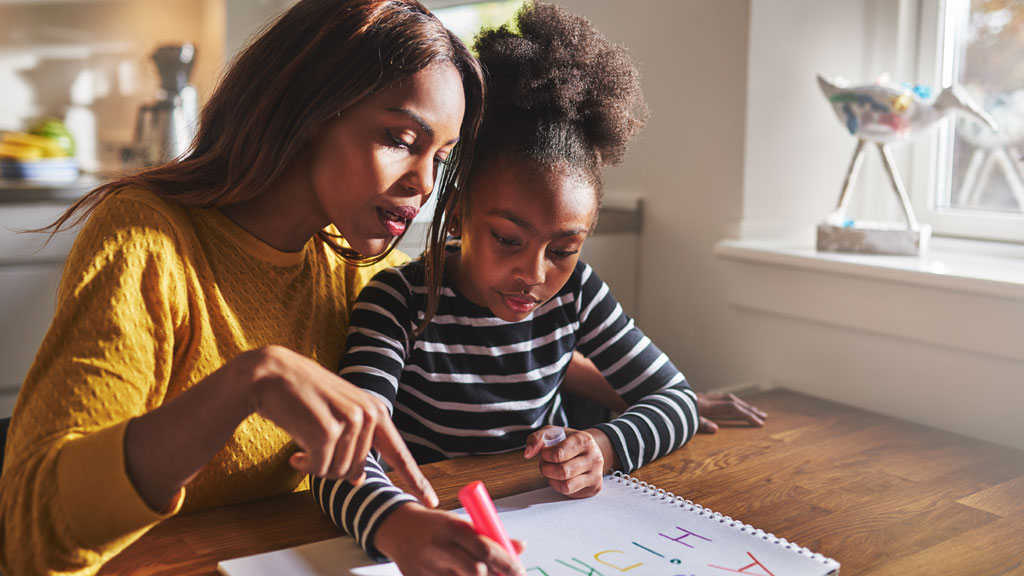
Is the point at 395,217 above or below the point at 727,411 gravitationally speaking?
above

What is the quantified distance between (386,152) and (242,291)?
0.75 feet

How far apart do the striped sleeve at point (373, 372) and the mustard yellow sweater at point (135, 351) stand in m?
0.06

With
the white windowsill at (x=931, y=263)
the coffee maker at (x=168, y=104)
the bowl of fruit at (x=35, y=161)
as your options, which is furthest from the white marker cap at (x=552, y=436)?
the coffee maker at (x=168, y=104)

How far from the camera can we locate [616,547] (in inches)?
31.3

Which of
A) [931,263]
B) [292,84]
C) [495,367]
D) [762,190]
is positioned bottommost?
[495,367]

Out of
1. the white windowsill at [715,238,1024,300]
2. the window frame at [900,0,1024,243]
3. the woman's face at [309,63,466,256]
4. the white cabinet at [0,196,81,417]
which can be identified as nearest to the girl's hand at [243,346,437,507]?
the woman's face at [309,63,466,256]

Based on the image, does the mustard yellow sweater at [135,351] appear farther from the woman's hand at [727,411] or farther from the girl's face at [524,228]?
the woman's hand at [727,411]

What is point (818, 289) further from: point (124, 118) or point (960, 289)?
point (124, 118)

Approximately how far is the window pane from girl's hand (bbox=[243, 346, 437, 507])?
1.32 meters

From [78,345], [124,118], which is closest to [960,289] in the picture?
[78,345]

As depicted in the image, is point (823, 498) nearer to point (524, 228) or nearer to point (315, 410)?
point (524, 228)

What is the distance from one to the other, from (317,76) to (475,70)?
17 cm

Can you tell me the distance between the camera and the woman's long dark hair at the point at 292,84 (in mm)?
861

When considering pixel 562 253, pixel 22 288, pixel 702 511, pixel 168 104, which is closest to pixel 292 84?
pixel 562 253
